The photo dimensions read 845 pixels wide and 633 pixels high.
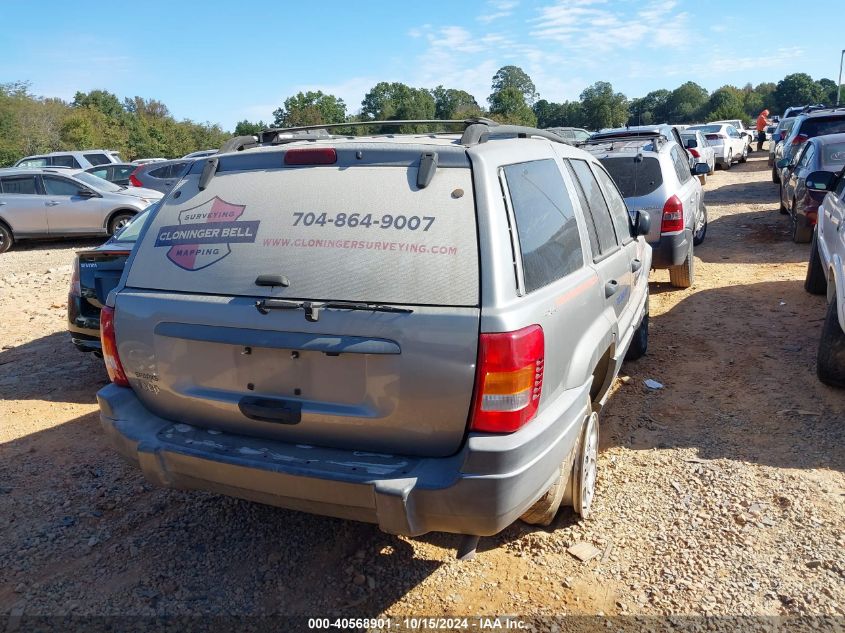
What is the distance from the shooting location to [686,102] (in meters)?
94.9

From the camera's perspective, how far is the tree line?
4072 cm

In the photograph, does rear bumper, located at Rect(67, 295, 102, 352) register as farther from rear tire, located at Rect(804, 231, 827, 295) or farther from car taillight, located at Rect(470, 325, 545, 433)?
rear tire, located at Rect(804, 231, 827, 295)

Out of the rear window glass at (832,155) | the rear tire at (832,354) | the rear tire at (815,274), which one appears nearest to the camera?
the rear tire at (832,354)

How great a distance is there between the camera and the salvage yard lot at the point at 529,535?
3.02 metres

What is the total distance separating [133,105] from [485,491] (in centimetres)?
10199

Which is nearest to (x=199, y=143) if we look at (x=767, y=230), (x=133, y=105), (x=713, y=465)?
(x=133, y=105)

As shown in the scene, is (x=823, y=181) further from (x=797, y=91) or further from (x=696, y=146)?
(x=797, y=91)

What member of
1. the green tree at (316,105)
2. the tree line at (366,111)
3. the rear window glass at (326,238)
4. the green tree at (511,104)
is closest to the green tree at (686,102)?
the tree line at (366,111)

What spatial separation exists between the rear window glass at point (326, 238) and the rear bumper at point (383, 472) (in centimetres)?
62

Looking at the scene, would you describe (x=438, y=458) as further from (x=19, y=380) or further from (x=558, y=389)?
(x=19, y=380)

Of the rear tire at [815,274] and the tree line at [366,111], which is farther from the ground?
the tree line at [366,111]

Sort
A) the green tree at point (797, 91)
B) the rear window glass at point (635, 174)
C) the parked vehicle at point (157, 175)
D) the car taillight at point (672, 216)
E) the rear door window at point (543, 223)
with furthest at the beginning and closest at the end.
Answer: the green tree at point (797, 91) → the parked vehicle at point (157, 175) → the rear window glass at point (635, 174) → the car taillight at point (672, 216) → the rear door window at point (543, 223)

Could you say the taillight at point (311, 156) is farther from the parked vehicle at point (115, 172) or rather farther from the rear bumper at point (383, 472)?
the parked vehicle at point (115, 172)

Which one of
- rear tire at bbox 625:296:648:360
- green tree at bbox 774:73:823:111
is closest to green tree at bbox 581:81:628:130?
green tree at bbox 774:73:823:111
